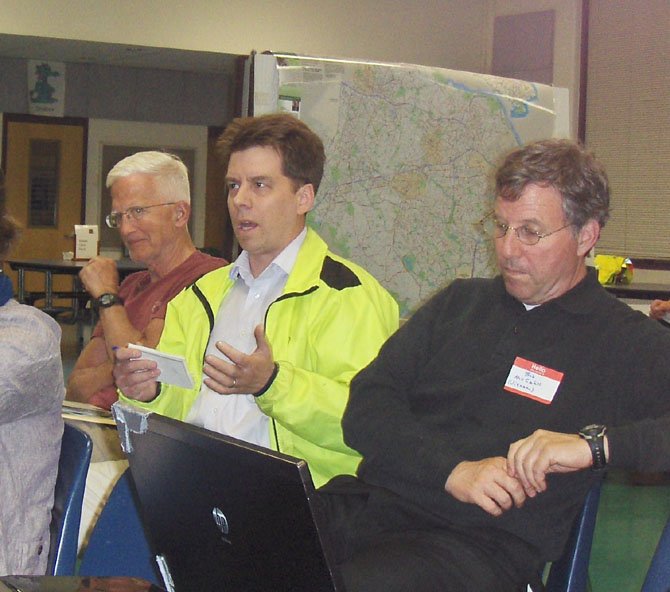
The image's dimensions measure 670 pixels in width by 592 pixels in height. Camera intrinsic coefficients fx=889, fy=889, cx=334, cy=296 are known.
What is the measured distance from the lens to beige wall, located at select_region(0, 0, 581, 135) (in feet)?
26.8

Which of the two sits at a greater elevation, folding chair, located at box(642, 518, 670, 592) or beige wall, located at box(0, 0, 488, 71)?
beige wall, located at box(0, 0, 488, 71)

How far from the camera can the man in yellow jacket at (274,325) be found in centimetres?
187

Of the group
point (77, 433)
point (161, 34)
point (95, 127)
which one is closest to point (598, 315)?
point (77, 433)

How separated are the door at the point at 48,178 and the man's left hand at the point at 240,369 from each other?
1027 centimetres

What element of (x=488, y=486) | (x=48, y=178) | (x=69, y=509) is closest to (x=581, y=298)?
(x=488, y=486)

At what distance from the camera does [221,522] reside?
1.20 meters

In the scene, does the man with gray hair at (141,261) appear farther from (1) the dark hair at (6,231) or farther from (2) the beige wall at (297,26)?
(2) the beige wall at (297,26)

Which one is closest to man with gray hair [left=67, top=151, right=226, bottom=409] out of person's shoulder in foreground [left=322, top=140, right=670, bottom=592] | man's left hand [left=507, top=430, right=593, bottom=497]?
person's shoulder in foreground [left=322, top=140, right=670, bottom=592]

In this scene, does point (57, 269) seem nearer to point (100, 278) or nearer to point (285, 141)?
point (100, 278)

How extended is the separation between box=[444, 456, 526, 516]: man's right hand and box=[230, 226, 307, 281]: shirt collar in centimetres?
78

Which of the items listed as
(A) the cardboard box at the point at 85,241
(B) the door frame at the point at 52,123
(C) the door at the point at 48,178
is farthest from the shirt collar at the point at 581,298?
(B) the door frame at the point at 52,123

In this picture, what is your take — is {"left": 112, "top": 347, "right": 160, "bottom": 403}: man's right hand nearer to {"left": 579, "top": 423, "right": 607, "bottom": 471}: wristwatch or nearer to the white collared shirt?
the white collared shirt

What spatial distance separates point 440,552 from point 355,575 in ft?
0.57

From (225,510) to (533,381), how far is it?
0.72m
